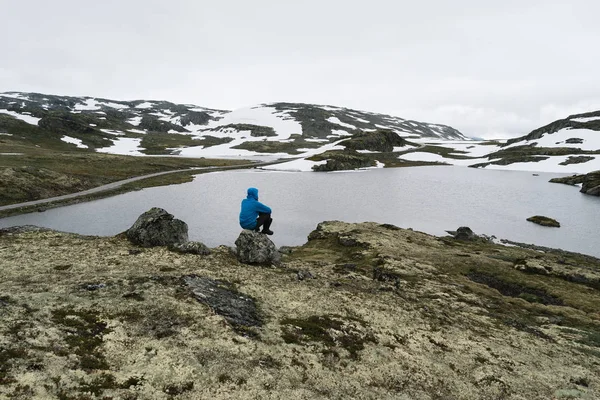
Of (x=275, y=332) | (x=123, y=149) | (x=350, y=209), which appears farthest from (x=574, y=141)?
(x=123, y=149)

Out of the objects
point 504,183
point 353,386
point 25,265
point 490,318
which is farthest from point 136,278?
point 504,183

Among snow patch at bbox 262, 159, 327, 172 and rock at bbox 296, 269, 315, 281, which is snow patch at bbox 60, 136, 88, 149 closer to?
snow patch at bbox 262, 159, 327, 172

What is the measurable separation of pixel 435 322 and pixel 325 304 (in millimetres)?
5983

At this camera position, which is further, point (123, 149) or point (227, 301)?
point (123, 149)

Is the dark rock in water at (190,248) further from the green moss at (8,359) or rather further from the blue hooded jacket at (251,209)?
the green moss at (8,359)

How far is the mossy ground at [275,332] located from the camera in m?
11.2

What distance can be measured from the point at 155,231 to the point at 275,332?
43.5 feet

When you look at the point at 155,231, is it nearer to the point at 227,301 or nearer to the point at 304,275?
the point at 227,301

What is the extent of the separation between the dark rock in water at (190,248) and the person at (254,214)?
3.37 metres

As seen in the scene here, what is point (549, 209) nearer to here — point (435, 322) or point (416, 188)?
point (416, 188)

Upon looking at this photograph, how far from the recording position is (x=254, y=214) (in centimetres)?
2306

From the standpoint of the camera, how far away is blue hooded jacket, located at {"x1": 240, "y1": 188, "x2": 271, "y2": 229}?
871 inches

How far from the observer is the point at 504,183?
110938 mm

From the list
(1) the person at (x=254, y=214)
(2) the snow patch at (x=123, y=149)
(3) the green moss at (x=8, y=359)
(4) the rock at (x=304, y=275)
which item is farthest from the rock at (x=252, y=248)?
(2) the snow patch at (x=123, y=149)
